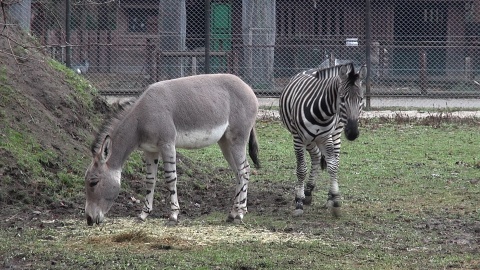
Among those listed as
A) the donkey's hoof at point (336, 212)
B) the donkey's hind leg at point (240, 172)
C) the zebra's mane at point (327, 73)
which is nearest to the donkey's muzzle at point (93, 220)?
the donkey's hind leg at point (240, 172)

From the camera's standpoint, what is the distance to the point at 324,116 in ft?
33.1

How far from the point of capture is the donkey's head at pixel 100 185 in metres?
8.72

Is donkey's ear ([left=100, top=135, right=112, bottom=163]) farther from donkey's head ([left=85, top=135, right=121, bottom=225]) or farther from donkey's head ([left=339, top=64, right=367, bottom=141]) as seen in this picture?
donkey's head ([left=339, top=64, right=367, bottom=141])

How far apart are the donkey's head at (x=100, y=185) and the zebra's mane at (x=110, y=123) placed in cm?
7

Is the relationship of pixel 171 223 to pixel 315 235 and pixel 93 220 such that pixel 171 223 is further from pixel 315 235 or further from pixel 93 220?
pixel 315 235

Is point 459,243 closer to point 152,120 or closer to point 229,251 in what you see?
point 229,251

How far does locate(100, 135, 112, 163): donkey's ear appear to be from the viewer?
879cm

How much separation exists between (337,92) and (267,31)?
12.3 meters

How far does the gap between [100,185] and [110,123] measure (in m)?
0.72

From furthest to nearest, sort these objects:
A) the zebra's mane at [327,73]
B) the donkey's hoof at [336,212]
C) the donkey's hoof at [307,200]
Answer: the donkey's hoof at [307,200] → the zebra's mane at [327,73] → the donkey's hoof at [336,212]

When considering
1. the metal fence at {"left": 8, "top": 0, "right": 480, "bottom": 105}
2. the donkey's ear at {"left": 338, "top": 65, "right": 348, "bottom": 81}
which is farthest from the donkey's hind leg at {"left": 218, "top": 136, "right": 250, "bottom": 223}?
the metal fence at {"left": 8, "top": 0, "right": 480, "bottom": 105}

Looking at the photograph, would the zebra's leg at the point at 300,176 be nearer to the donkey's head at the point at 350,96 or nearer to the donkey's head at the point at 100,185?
the donkey's head at the point at 350,96

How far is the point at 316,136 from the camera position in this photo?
10195 mm

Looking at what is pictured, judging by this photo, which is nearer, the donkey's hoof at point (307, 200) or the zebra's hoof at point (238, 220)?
the zebra's hoof at point (238, 220)
